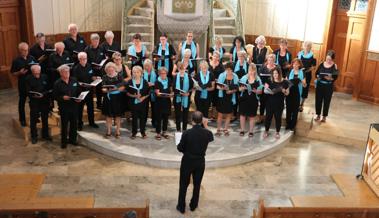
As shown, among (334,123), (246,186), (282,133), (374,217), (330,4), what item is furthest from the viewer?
(330,4)

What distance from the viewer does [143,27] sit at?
11305 millimetres

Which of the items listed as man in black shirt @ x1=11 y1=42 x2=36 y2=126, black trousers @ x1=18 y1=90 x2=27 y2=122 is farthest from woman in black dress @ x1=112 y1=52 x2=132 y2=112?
black trousers @ x1=18 y1=90 x2=27 y2=122

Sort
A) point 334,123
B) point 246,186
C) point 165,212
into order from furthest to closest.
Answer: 1. point 334,123
2. point 246,186
3. point 165,212

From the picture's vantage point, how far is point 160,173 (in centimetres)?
738

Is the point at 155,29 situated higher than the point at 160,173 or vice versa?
the point at 155,29

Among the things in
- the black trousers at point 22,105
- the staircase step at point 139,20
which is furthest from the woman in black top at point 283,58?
the black trousers at point 22,105

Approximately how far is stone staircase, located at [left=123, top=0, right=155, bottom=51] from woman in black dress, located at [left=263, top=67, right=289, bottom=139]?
155 inches

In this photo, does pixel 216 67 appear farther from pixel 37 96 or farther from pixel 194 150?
pixel 37 96

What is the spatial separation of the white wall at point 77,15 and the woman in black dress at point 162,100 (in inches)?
181

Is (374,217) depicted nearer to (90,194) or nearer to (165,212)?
(165,212)

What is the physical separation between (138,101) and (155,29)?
443cm

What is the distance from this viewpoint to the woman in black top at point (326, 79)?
8727mm

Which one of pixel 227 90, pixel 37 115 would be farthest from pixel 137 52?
pixel 37 115

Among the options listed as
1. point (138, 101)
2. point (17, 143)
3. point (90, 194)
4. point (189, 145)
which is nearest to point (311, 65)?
point (138, 101)
